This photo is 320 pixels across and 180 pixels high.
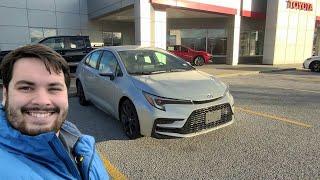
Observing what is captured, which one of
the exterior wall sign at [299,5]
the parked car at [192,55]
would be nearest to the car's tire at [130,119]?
the parked car at [192,55]

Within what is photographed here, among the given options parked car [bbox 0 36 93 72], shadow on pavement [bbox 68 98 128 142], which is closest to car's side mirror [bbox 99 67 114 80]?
shadow on pavement [bbox 68 98 128 142]

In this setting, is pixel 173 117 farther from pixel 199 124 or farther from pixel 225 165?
pixel 225 165

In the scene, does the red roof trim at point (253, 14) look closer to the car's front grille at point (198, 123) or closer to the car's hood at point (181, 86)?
the car's hood at point (181, 86)

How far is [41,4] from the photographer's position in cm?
1912

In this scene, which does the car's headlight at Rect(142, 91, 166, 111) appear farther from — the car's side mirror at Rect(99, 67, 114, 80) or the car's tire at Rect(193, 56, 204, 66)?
the car's tire at Rect(193, 56, 204, 66)

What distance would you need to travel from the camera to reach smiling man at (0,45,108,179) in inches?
53.0

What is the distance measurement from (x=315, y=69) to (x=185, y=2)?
7.59 meters

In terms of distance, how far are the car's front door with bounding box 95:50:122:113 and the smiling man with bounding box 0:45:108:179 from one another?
3.55m

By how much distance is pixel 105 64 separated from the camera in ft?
19.3

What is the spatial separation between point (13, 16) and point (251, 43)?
16.3 meters

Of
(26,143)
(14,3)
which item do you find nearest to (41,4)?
(14,3)

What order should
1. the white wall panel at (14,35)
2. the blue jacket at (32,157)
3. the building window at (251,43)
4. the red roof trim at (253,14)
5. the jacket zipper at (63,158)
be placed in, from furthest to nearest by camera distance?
the building window at (251,43) → the red roof trim at (253,14) → the white wall panel at (14,35) → the jacket zipper at (63,158) → the blue jacket at (32,157)

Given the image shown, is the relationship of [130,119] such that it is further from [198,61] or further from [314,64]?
[198,61]

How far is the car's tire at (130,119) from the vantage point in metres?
4.60
